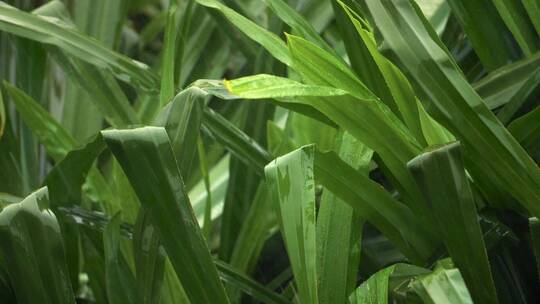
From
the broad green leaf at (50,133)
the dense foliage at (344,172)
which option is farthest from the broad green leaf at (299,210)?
the broad green leaf at (50,133)

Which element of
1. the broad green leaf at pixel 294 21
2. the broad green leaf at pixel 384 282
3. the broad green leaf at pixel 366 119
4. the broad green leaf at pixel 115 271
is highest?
the broad green leaf at pixel 294 21

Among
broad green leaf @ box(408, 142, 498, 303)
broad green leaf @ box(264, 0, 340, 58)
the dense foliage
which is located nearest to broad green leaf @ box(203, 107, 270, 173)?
the dense foliage

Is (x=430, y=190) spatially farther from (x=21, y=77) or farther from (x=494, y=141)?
(x=21, y=77)

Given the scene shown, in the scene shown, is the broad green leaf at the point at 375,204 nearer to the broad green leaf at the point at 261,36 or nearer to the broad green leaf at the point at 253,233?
the broad green leaf at the point at 261,36

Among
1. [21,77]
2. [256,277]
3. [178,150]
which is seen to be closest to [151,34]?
[21,77]

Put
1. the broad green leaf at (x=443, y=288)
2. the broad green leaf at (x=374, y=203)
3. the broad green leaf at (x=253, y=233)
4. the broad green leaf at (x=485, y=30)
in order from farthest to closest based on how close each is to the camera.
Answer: the broad green leaf at (x=253, y=233) → the broad green leaf at (x=485, y=30) → the broad green leaf at (x=374, y=203) → the broad green leaf at (x=443, y=288)

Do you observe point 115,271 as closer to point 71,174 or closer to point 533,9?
point 71,174
